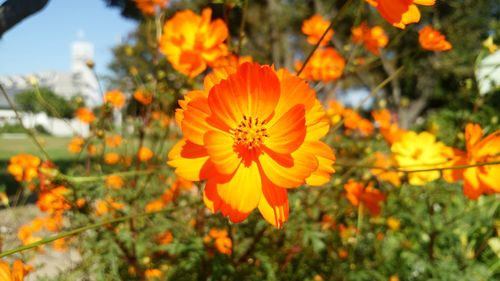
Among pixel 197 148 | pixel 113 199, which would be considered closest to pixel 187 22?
pixel 113 199

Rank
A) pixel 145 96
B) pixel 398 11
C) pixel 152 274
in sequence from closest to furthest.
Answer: pixel 398 11, pixel 152 274, pixel 145 96

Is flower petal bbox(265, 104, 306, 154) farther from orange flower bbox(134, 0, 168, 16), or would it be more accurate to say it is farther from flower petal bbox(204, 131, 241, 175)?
orange flower bbox(134, 0, 168, 16)

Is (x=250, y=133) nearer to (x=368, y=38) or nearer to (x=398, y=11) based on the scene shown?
(x=398, y=11)

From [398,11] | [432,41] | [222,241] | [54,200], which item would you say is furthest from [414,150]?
[54,200]

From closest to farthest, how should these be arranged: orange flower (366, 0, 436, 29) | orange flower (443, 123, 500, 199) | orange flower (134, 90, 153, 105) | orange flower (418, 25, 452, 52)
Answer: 1. orange flower (366, 0, 436, 29)
2. orange flower (443, 123, 500, 199)
3. orange flower (418, 25, 452, 52)
4. orange flower (134, 90, 153, 105)

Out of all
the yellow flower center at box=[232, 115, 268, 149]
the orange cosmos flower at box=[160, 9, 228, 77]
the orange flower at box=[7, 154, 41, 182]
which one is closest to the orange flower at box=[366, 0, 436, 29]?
the yellow flower center at box=[232, 115, 268, 149]

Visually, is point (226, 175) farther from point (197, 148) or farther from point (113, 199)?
point (113, 199)
